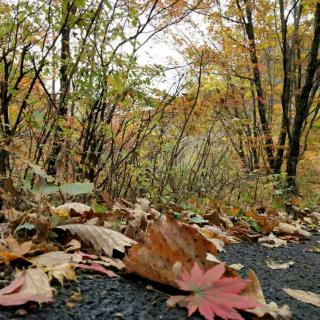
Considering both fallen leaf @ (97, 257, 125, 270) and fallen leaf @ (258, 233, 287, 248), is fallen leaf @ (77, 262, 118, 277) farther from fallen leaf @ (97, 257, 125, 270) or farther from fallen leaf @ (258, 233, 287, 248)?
fallen leaf @ (258, 233, 287, 248)

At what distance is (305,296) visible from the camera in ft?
4.36

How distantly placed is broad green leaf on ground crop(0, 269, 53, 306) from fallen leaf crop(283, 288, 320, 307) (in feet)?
2.55

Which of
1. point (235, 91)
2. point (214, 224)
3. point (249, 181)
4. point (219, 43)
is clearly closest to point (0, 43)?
point (214, 224)

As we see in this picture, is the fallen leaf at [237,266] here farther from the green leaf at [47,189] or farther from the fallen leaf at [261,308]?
the green leaf at [47,189]

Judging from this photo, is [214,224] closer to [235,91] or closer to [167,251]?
[167,251]

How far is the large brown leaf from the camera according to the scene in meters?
1.07

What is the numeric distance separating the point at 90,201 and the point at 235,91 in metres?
→ 7.94

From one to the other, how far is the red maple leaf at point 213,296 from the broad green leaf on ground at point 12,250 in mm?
427

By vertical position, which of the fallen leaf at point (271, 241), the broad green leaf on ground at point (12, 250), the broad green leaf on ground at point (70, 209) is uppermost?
the broad green leaf on ground at point (70, 209)

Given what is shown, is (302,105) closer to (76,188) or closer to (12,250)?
(76,188)

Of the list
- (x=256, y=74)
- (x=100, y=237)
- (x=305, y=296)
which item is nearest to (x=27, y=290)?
(x=100, y=237)

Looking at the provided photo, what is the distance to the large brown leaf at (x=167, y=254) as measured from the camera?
107 centimetres

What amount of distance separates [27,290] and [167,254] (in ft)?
1.20

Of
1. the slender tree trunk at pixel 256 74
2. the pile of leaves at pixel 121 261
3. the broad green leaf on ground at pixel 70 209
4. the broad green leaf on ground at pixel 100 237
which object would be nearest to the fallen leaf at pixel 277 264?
the pile of leaves at pixel 121 261
